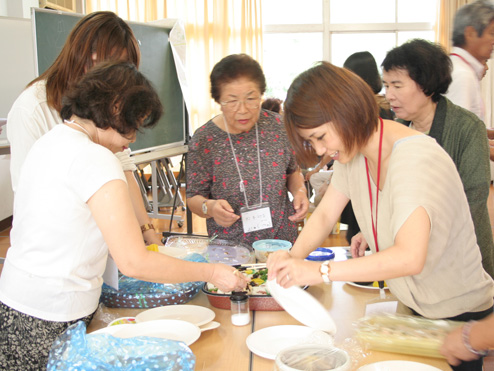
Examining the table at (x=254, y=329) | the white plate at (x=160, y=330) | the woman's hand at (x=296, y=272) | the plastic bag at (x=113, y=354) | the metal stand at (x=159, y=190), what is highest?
the woman's hand at (x=296, y=272)

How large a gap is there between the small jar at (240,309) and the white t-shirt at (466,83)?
1.51m

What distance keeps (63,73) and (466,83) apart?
1.79 metres

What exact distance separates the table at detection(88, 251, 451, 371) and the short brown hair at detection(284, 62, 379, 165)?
542mm

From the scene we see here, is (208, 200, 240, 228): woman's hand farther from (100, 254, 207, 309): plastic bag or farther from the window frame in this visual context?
the window frame

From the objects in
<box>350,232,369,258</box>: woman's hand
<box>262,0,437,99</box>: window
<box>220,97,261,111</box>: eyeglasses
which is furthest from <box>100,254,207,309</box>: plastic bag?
<box>262,0,437,99</box>: window

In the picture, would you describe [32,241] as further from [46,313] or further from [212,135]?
[212,135]

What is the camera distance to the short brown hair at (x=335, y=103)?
4.34 ft

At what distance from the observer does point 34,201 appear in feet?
4.31

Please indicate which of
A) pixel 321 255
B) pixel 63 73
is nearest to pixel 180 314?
pixel 321 255

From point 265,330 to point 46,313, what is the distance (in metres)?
0.59

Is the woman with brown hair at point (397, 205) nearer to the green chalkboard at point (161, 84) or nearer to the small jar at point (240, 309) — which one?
the small jar at point (240, 309)

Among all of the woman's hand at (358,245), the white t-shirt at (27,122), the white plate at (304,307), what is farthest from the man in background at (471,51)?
the white t-shirt at (27,122)

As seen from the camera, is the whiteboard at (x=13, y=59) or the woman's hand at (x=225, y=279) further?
the whiteboard at (x=13, y=59)

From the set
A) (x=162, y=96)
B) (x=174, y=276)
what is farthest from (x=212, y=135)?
(x=162, y=96)
